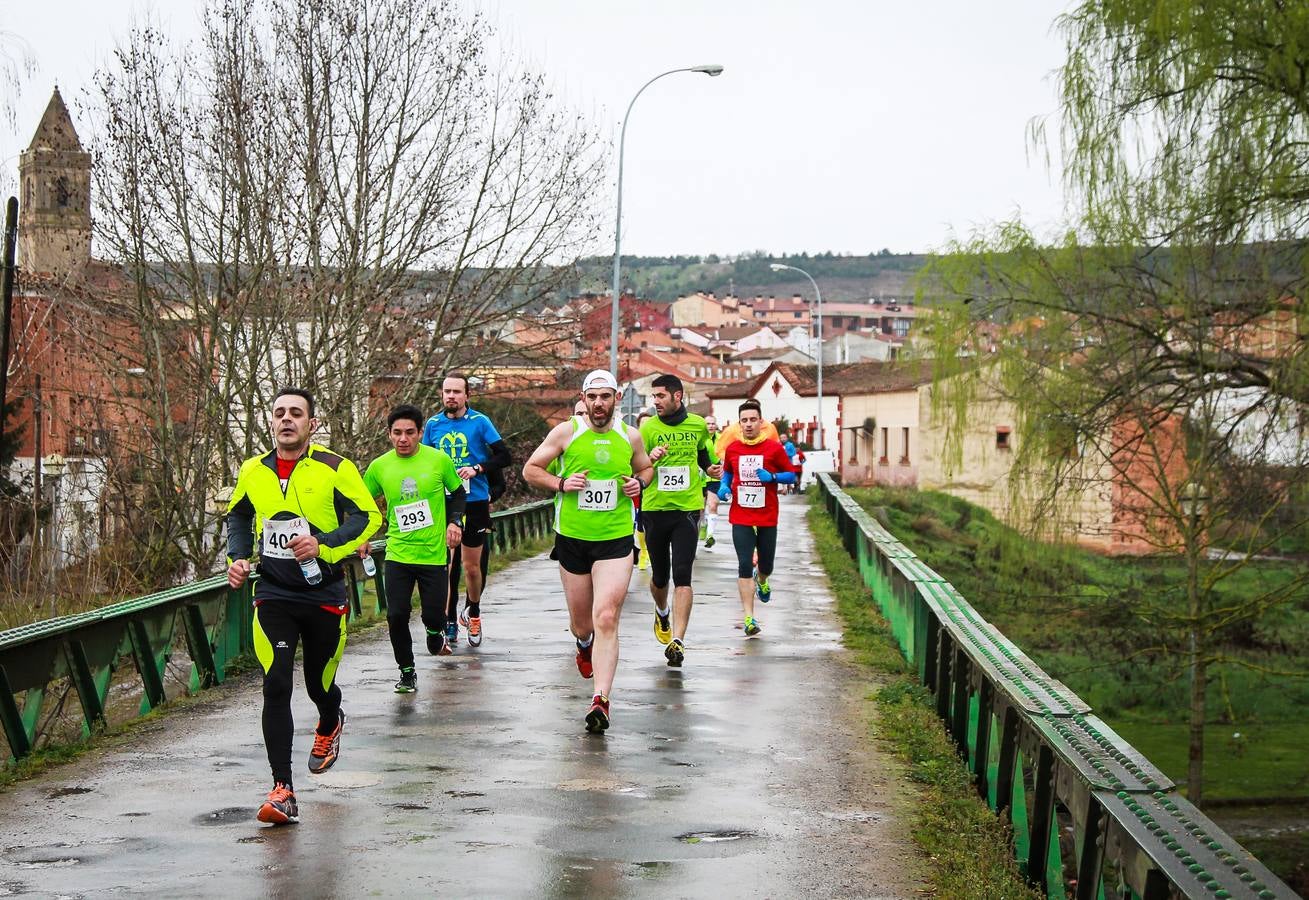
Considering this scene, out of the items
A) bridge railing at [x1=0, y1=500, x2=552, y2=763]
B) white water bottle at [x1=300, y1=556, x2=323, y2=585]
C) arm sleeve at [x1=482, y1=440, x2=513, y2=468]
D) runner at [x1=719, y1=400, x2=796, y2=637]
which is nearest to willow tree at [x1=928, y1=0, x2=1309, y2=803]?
runner at [x1=719, y1=400, x2=796, y2=637]

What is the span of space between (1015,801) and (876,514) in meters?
38.5

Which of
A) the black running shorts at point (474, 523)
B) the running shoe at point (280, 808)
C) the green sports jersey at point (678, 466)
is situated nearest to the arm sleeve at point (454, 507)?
the green sports jersey at point (678, 466)

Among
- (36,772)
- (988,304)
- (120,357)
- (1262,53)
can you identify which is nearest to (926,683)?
(36,772)

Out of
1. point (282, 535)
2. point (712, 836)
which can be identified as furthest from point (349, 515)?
point (712, 836)

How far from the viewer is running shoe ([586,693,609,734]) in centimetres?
966

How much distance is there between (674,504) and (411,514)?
2.41 metres

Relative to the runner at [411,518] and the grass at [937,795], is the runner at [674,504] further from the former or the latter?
the runner at [411,518]

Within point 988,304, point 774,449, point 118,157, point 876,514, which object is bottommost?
point 876,514

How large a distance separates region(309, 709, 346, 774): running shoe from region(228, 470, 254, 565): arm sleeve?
1034mm

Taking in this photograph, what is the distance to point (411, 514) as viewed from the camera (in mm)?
11602

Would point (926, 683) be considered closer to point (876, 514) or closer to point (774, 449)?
point (774, 449)

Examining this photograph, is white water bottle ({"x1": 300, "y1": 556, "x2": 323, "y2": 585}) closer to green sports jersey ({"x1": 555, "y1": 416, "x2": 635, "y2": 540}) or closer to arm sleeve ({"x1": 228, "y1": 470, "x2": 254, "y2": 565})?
arm sleeve ({"x1": 228, "y1": 470, "x2": 254, "y2": 565})

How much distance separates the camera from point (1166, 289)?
57.5ft

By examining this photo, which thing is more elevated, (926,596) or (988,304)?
(988,304)
